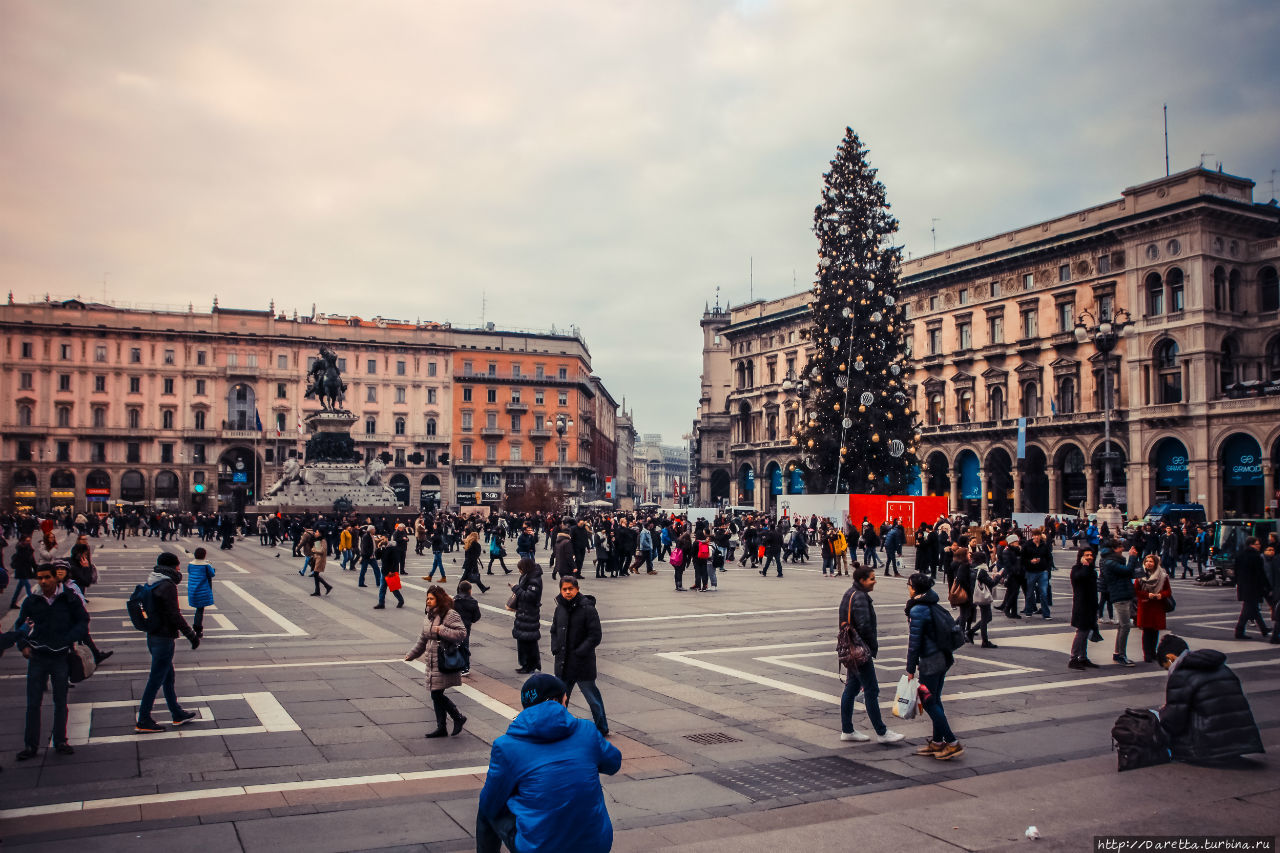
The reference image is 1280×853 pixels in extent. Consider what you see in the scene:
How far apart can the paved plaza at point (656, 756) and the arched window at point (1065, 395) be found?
4639 cm

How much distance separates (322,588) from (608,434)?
372ft

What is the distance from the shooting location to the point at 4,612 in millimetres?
18734

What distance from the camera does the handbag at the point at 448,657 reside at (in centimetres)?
927

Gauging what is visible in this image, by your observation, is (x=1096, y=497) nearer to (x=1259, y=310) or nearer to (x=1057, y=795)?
(x=1259, y=310)

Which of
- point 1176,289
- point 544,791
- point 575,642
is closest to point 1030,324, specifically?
point 1176,289

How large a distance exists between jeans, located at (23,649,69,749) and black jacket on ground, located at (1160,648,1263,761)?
9.36 metres

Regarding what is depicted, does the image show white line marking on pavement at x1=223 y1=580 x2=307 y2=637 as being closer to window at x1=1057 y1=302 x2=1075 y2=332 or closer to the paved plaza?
the paved plaza

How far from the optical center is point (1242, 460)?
48562 mm

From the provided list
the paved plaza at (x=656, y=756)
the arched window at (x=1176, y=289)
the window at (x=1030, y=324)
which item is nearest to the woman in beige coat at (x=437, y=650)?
the paved plaza at (x=656, y=756)

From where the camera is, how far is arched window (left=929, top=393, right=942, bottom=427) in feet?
227

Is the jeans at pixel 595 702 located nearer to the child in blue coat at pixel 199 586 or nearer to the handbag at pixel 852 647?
the handbag at pixel 852 647

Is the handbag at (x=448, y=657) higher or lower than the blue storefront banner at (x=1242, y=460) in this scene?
lower

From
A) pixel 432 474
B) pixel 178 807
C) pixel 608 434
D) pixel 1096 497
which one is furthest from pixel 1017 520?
pixel 608 434

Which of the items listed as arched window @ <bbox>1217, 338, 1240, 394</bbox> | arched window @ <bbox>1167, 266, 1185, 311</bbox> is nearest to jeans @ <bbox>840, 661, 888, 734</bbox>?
arched window @ <bbox>1217, 338, 1240, 394</bbox>
